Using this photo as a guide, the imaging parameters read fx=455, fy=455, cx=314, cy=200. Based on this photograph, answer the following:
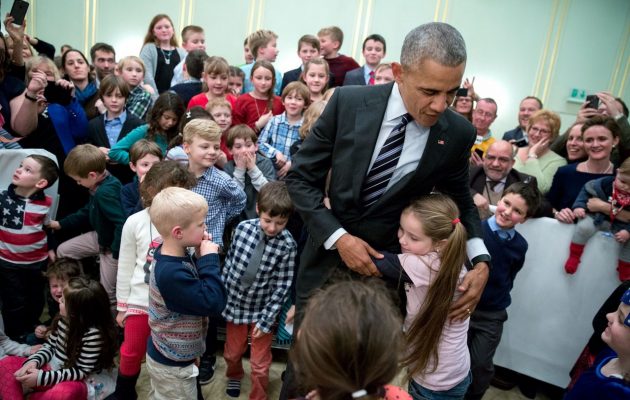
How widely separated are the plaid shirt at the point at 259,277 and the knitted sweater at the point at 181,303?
40 centimetres

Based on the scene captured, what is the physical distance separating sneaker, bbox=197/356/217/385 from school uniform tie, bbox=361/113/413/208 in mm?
1621

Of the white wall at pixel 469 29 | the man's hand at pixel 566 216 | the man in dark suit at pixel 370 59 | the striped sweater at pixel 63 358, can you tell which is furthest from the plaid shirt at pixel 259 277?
the white wall at pixel 469 29

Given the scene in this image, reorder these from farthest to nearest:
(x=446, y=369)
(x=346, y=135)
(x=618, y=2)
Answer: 1. (x=618, y=2)
2. (x=446, y=369)
3. (x=346, y=135)

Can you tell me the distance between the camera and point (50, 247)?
2771 mm

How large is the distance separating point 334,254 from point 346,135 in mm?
404

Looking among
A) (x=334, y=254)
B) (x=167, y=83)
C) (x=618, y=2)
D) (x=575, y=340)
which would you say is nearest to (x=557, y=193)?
(x=575, y=340)

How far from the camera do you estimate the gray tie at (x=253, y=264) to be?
2258 millimetres

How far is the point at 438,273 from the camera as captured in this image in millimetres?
1496

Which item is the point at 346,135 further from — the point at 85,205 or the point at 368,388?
the point at 85,205

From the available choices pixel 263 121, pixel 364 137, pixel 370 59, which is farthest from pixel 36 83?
pixel 370 59

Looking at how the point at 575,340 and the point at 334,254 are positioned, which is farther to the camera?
the point at 575,340

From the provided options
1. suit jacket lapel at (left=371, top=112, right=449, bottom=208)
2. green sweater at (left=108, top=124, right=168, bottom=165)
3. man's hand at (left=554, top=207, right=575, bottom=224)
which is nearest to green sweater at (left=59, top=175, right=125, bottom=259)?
green sweater at (left=108, top=124, right=168, bottom=165)

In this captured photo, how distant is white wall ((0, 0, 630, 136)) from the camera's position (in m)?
6.47

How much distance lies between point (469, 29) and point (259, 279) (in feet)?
19.0
